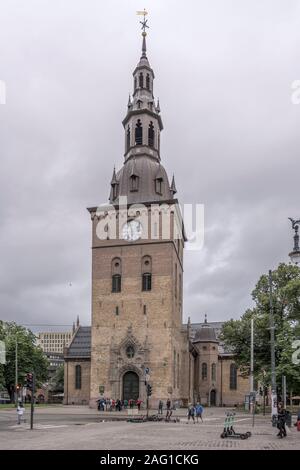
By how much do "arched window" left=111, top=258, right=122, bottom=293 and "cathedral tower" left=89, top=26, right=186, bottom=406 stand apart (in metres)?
0.10

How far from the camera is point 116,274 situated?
58.3m

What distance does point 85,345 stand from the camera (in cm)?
6956

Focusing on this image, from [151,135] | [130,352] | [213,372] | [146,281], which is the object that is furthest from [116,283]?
[213,372]

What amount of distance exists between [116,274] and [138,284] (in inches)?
109

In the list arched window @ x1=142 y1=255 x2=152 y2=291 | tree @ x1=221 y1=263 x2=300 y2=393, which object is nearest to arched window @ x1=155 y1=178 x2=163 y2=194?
arched window @ x1=142 y1=255 x2=152 y2=291

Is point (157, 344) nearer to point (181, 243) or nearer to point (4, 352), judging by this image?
point (181, 243)

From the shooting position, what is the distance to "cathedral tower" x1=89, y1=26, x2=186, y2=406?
181 feet

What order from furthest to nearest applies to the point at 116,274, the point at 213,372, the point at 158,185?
the point at 213,372, the point at 158,185, the point at 116,274

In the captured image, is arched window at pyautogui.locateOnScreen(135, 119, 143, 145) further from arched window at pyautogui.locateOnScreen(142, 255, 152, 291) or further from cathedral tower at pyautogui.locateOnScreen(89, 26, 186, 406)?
arched window at pyautogui.locateOnScreen(142, 255, 152, 291)

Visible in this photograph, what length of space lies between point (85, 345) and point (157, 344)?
1708cm

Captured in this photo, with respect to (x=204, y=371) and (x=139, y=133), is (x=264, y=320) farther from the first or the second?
(x=204, y=371)

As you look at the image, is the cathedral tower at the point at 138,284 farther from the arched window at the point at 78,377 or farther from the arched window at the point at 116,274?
the arched window at the point at 78,377

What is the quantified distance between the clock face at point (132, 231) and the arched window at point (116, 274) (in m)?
2.53
